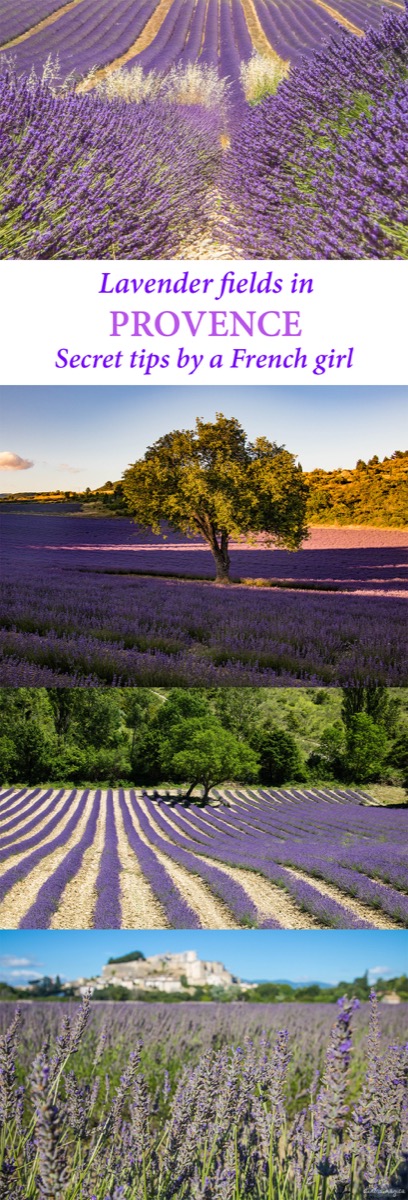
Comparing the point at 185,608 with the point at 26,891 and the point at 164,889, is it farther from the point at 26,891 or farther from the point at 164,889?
the point at 26,891

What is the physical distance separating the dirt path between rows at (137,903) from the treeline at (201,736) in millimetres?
840

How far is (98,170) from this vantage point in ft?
15.9

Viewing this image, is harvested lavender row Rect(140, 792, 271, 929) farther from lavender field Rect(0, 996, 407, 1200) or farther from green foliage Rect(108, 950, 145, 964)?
lavender field Rect(0, 996, 407, 1200)

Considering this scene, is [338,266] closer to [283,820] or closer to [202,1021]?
[283,820]

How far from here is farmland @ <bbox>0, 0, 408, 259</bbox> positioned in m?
4.66

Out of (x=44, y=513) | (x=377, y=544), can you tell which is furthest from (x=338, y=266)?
(x=44, y=513)

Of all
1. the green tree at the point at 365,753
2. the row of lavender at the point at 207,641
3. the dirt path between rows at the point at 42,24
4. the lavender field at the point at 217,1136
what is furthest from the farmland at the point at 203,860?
the dirt path between rows at the point at 42,24

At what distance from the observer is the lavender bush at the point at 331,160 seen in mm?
4641

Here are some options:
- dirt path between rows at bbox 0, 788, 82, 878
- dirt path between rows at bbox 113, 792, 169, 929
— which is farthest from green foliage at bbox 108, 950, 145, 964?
dirt path between rows at bbox 0, 788, 82, 878

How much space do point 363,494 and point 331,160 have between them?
1.68 m

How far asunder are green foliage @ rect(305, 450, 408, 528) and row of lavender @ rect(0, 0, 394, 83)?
83.6 inches

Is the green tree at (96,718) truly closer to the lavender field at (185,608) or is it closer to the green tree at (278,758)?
the lavender field at (185,608)

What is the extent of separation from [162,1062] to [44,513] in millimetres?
2617

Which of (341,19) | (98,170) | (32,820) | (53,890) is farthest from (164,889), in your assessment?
(341,19)
